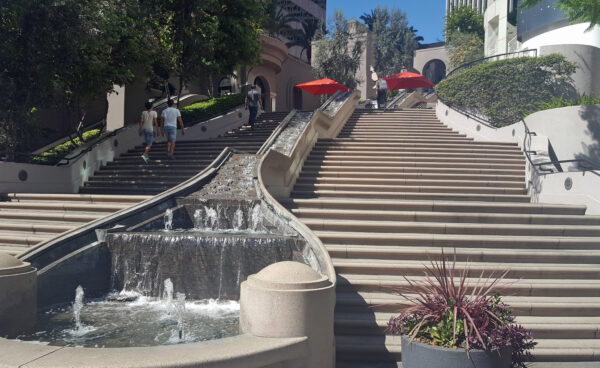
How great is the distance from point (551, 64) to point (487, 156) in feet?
28.8

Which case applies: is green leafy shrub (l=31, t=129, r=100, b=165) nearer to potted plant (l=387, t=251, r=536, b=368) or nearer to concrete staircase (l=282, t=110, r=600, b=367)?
concrete staircase (l=282, t=110, r=600, b=367)

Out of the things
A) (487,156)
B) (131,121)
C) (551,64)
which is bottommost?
(487,156)

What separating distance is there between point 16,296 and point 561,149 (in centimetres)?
1327

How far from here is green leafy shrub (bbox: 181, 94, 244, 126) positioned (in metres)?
19.6

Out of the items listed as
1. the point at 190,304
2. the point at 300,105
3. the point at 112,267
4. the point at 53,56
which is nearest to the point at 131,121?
the point at 53,56

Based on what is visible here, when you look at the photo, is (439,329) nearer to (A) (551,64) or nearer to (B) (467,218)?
(B) (467,218)

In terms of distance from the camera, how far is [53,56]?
12.6 m

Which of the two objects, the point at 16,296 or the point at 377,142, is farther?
the point at 377,142

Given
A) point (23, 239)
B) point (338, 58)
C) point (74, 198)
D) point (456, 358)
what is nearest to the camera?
point (456, 358)

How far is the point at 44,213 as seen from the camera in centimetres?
1088

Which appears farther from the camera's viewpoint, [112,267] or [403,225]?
[403,225]

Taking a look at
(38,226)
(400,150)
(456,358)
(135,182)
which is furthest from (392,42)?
(456,358)

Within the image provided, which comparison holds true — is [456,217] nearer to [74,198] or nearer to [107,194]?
[107,194]

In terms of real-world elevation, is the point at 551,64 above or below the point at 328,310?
above
